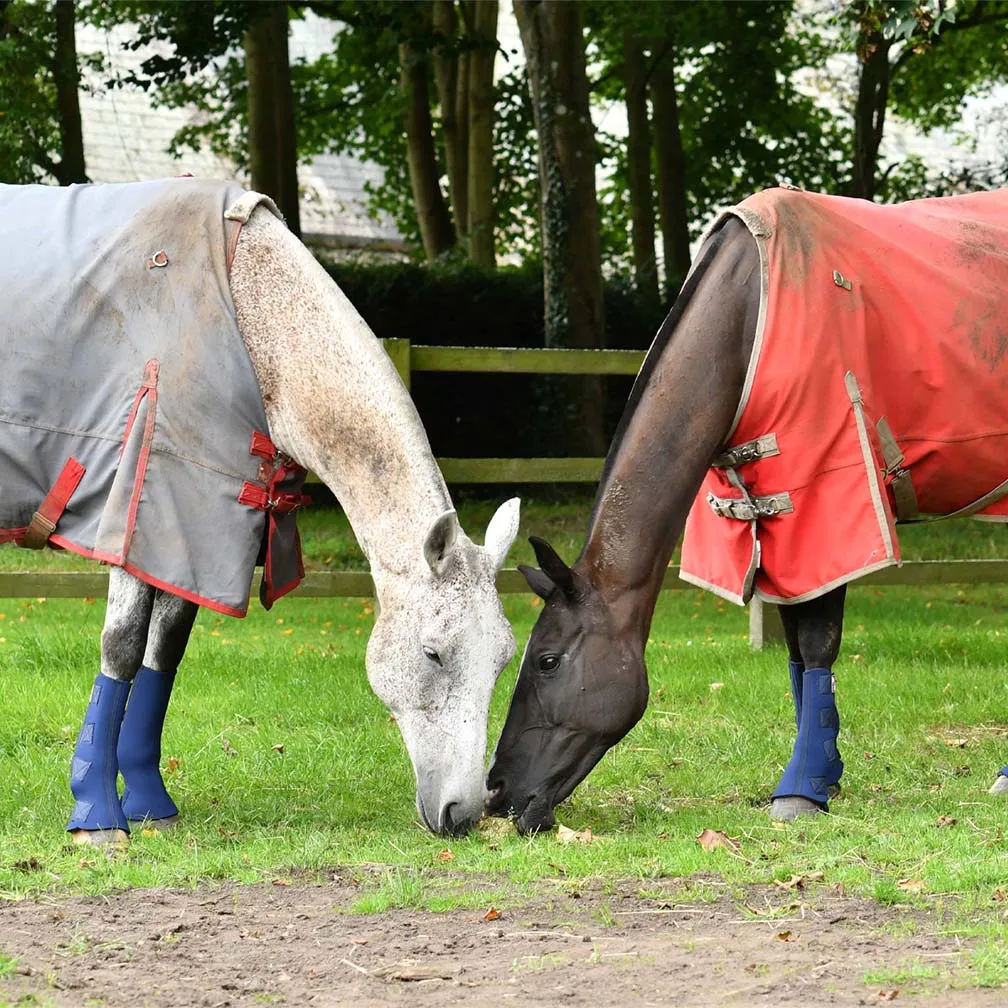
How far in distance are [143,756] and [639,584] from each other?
5.44 ft

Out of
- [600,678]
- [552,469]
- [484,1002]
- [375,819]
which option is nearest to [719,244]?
Result: [600,678]

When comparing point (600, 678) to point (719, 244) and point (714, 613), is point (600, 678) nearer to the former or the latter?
point (719, 244)

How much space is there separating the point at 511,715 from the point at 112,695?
3.96 feet

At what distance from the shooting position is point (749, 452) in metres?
4.59

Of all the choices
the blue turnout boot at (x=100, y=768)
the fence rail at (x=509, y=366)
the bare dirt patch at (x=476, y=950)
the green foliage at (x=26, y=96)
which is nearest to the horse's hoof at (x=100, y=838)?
the blue turnout boot at (x=100, y=768)

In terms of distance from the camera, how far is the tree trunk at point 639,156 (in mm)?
16391

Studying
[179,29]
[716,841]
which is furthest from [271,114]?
[716,841]

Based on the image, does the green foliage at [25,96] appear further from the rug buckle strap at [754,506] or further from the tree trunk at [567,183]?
the rug buckle strap at [754,506]

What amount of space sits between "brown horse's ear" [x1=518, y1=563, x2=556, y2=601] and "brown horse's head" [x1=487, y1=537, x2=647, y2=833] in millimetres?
47

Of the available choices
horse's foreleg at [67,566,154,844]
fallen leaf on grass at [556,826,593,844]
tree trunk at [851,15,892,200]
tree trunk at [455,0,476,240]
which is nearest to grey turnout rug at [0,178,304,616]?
horse's foreleg at [67,566,154,844]

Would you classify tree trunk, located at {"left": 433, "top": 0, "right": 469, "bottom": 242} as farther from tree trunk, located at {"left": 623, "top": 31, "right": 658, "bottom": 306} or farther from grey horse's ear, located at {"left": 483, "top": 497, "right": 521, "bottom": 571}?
grey horse's ear, located at {"left": 483, "top": 497, "right": 521, "bottom": 571}

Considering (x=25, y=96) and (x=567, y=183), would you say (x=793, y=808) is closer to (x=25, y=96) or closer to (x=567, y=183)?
(x=567, y=183)

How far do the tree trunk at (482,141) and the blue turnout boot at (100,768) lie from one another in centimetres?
1106

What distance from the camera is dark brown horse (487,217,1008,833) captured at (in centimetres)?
443
